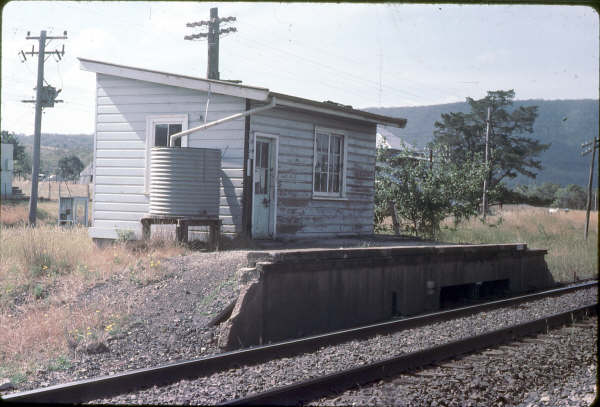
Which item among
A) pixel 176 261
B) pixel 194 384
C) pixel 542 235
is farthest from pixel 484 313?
pixel 542 235

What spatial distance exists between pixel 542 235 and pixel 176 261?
16.5 m

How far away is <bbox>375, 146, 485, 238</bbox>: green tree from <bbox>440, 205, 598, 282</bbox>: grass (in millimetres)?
884

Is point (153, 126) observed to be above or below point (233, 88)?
below

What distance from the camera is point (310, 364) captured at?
19.8ft

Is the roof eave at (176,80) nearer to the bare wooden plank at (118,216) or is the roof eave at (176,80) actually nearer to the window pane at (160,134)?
the window pane at (160,134)

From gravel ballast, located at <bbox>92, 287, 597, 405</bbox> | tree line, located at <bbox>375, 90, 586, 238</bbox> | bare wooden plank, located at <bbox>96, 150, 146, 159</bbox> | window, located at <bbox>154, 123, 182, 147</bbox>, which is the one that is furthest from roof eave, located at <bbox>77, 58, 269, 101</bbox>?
tree line, located at <bbox>375, 90, 586, 238</bbox>

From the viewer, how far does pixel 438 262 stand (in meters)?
10.6

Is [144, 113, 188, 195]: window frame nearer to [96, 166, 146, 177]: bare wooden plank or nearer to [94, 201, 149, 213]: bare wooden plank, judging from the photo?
[96, 166, 146, 177]: bare wooden plank

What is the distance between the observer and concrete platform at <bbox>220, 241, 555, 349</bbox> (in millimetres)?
7188

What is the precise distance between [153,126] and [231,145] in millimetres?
2050

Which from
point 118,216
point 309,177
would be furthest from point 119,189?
point 309,177

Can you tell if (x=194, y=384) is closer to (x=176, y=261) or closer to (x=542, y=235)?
(x=176, y=261)

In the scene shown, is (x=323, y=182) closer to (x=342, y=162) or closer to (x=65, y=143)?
→ (x=342, y=162)

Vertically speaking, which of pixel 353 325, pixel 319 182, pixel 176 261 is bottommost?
pixel 353 325
